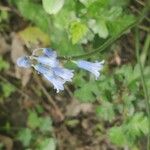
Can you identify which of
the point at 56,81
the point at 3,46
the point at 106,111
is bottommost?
the point at 56,81

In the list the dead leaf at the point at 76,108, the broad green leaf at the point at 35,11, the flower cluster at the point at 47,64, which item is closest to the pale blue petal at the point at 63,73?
the flower cluster at the point at 47,64

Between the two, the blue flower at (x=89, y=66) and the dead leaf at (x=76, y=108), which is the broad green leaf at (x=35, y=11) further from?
the blue flower at (x=89, y=66)

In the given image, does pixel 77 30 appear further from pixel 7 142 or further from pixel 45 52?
pixel 7 142

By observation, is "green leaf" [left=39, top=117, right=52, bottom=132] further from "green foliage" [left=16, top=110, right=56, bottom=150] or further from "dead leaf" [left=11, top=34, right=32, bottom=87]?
"dead leaf" [left=11, top=34, right=32, bottom=87]

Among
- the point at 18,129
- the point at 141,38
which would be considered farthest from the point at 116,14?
the point at 18,129

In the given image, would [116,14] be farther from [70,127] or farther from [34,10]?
[70,127]

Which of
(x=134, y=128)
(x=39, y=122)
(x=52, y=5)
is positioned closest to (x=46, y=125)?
(x=39, y=122)

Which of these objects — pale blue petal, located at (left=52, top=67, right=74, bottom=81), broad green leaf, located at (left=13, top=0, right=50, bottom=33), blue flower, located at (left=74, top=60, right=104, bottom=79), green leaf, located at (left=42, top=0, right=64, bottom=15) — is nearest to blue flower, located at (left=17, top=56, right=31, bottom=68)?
pale blue petal, located at (left=52, top=67, right=74, bottom=81)

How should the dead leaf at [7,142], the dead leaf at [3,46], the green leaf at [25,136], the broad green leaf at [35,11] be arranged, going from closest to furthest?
the broad green leaf at [35,11] → the green leaf at [25,136] → the dead leaf at [7,142] → the dead leaf at [3,46]
